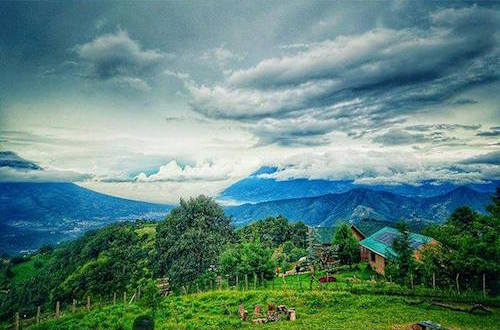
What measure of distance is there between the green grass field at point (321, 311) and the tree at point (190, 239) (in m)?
17.8

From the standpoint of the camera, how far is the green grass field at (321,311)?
15977 mm

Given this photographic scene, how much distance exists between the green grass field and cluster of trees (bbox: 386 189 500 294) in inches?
73.2

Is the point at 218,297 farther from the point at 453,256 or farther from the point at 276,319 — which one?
the point at 453,256

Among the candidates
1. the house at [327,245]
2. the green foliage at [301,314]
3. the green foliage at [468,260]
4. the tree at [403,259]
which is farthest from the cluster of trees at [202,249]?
the green foliage at [468,260]

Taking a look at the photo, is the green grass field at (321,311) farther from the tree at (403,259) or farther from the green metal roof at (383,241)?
the green metal roof at (383,241)

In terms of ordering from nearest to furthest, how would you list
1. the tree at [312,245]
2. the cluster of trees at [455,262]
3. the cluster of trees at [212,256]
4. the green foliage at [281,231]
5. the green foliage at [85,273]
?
the cluster of trees at [455,262], the cluster of trees at [212,256], the tree at [312,245], the green foliage at [85,273], the green foliage at [281,231]

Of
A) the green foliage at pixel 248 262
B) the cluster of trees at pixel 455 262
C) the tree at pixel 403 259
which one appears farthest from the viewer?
the green foliage at pixel 248 262

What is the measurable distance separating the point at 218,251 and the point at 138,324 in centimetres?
3860

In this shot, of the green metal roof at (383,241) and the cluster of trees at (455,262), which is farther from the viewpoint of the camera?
the green metal roof at (383,241)

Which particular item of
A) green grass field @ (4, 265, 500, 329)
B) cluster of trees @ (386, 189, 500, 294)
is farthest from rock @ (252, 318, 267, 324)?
cluster of trees @ (386, 189, 500, 294)

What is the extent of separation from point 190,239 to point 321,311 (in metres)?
28.8

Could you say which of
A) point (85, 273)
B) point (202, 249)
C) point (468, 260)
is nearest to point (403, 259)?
point (468, 260)

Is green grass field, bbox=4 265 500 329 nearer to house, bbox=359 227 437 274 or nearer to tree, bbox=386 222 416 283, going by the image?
tree, bbox=386 222 416 283

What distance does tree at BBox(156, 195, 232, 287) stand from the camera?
42.7 m
